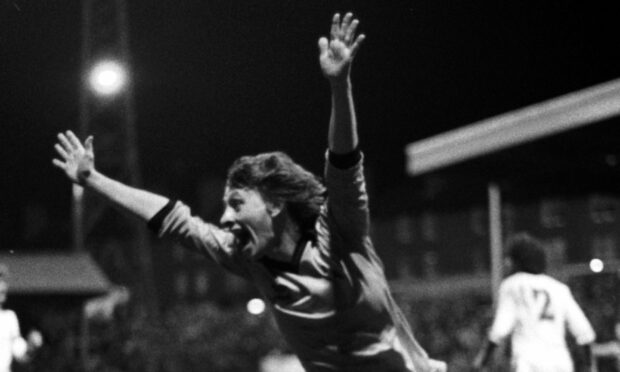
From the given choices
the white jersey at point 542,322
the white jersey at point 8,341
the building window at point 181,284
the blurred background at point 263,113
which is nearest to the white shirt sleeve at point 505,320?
the white jersey at point 542,322

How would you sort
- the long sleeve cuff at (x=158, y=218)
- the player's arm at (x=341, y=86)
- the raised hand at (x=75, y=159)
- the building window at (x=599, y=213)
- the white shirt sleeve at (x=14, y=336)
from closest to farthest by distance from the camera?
the player's arm at (x=341, y=86)
the long sleeve cuff at (x=158, y=218)
the raised hand at (x=75, y=159)
the white shirt sleeve at (x=14, y=336)
the building window at (x=599, y=213)

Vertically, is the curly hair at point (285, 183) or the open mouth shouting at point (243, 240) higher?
the curly hair at point (285, 183)

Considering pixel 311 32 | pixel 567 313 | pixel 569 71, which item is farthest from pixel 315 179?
pixel 569 71

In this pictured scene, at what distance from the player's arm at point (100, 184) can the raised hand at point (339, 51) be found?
0.82 m

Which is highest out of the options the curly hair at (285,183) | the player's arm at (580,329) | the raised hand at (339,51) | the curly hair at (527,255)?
the raised hand at (339,51)

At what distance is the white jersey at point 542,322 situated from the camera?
25.1 feet

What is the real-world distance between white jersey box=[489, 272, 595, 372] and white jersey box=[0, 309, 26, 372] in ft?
16.4

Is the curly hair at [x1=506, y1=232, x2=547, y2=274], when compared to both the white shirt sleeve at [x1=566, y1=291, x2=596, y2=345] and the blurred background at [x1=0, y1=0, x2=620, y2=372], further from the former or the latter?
the blurred background at [x1=0, y1=0, x2=620, y2=372]

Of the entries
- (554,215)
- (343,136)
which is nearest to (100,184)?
(343,136)

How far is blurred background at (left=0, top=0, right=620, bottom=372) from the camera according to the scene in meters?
14.0

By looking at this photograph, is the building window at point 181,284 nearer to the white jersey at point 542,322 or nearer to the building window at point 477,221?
the building window at point 477,221

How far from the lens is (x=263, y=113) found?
101 feet

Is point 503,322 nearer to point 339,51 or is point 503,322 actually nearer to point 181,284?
point 339,51

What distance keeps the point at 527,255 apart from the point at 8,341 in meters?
5.29
